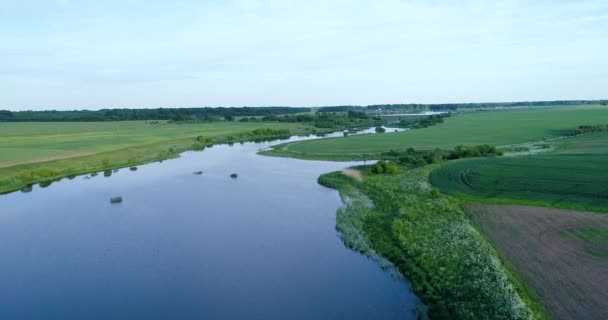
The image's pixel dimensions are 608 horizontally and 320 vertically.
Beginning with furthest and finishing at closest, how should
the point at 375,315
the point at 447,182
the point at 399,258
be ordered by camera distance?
the point at 447,182 → the point at 399,258 → the point at 375,315

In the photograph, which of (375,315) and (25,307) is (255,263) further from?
(25,307)

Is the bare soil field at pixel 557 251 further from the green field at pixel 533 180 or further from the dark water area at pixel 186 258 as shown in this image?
the dark water area at pixel 186 258

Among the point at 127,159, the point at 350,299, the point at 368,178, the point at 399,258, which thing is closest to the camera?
the point at 350,299

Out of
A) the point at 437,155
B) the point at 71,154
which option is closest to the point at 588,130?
the point at 437,155

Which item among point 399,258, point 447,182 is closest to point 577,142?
point 447,182

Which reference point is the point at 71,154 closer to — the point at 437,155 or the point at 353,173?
the point at 353,173

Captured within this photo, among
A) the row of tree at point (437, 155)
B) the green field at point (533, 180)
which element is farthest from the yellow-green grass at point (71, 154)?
the green field at point (533, 180)

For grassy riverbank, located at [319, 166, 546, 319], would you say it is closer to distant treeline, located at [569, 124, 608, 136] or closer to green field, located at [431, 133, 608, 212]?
green field, located at [431, 133, 608, 212]
